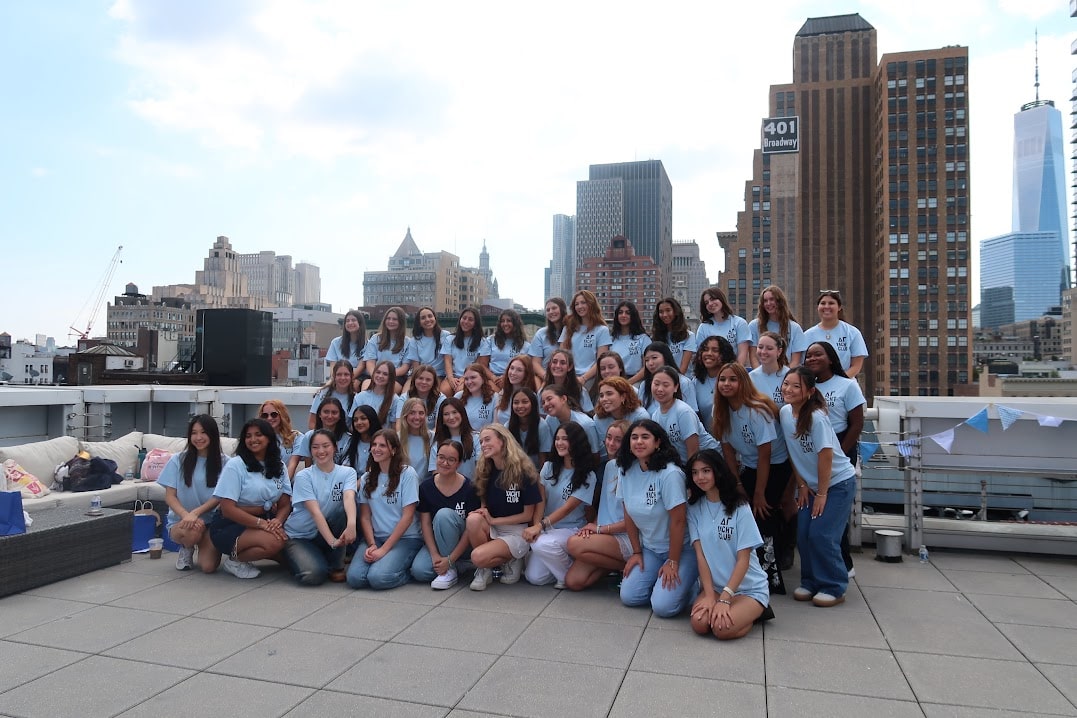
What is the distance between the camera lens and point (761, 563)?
5.14 metres

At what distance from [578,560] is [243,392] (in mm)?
5761

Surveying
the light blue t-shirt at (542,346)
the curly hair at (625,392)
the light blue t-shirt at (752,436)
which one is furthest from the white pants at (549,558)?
the light blue t-shirt at (542,346)

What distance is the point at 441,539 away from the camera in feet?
18.4

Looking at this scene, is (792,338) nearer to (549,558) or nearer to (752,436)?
(752,436)

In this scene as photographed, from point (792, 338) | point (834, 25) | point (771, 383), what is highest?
point (834, 25)

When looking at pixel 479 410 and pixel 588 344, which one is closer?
pixel 479 410

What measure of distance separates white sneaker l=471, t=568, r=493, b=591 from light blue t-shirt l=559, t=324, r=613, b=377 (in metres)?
2.39

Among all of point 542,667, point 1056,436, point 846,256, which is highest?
point 846,256

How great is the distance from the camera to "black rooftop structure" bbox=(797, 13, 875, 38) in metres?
109

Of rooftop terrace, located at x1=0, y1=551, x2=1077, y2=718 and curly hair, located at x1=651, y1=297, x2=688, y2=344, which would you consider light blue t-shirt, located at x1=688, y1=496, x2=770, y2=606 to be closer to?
rooftop terrace, located at x1=0, y1=551, x2=1077, y2=718

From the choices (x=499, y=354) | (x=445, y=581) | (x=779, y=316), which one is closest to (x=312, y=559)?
(x=445, y=581)

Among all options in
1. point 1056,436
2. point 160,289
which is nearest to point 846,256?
point 1056,436

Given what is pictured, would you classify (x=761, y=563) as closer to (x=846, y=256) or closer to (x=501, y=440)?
(x=501, y=440)

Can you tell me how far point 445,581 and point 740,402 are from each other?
2.42m
